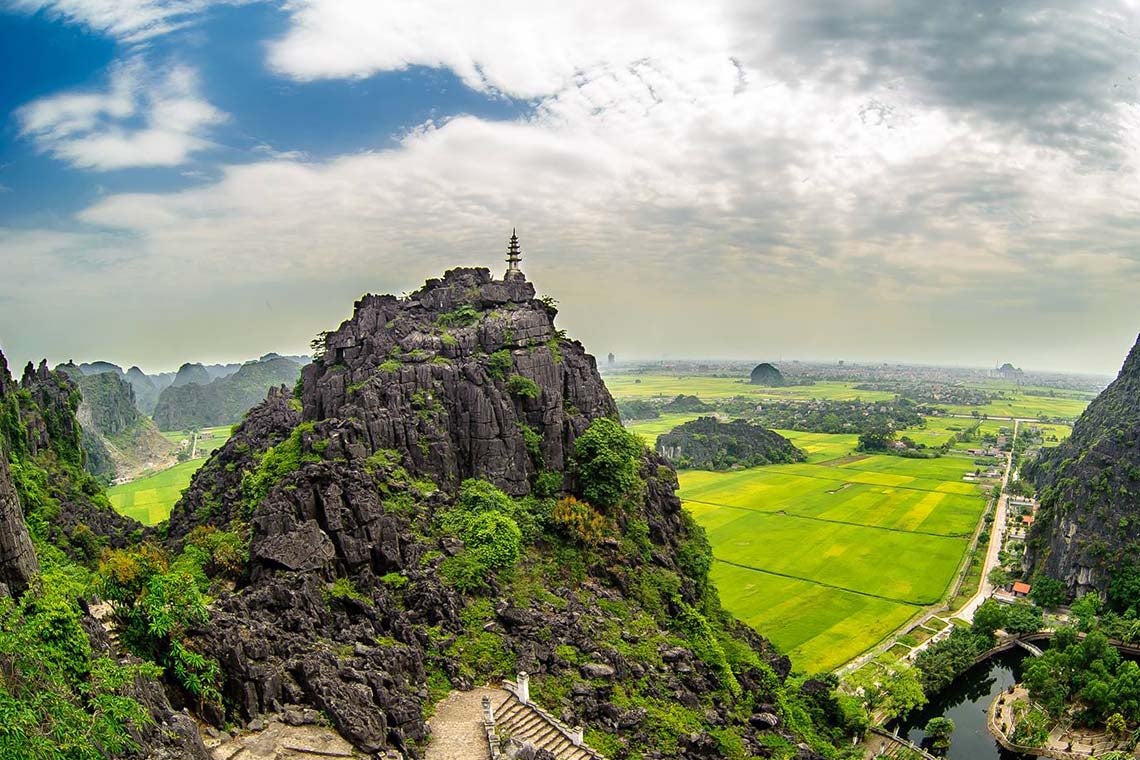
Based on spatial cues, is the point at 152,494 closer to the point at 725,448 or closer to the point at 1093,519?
the point at 725,448

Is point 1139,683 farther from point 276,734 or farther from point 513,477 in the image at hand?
point 276,734

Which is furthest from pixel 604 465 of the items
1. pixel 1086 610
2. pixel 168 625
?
pixel 1086 610

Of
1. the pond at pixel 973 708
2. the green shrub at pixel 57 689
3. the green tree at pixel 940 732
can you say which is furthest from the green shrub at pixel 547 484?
the pond at pixel 973 708

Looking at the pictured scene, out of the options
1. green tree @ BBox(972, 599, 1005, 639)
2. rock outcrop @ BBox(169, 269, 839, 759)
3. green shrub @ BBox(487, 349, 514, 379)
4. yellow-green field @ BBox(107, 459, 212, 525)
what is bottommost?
green tree @ BBox(972, 599, 1005, 639)

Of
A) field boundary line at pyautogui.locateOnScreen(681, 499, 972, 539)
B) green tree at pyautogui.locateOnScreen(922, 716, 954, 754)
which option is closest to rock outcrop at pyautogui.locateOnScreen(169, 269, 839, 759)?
green tree at pyautogui.locateOnScreen(922, 716, 954, 754)

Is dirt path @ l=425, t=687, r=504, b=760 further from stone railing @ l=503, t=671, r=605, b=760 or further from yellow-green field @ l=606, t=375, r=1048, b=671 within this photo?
yellow-green field @ l=606, t=375, r=1048, b=671
